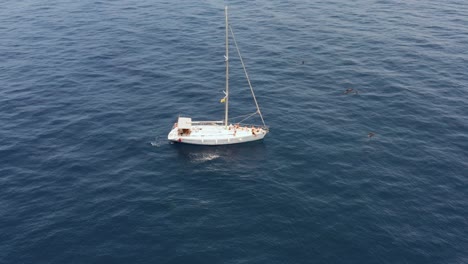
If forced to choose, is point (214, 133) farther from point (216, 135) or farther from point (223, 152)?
point (223, 152)

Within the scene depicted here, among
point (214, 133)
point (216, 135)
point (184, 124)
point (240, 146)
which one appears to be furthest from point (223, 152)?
point (184, 124)

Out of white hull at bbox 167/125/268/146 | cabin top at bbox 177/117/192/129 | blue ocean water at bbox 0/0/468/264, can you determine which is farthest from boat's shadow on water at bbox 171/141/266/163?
cabin top at bbox 177/117/192/129

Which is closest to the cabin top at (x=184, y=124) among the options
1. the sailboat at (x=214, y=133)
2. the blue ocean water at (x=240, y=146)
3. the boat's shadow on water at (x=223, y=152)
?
the sailboat at (x=214, y=133)

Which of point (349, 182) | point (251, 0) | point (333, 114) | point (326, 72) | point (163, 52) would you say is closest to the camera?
point (349, 182)

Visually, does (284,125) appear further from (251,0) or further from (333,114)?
(251,0)

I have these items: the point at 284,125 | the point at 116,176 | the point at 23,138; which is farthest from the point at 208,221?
the point at 23,138

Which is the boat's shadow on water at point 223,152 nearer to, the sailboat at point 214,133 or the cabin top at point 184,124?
the sailboat at point 214,133

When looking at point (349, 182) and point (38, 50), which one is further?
point (38, 50)

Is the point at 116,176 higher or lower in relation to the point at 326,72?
lower
